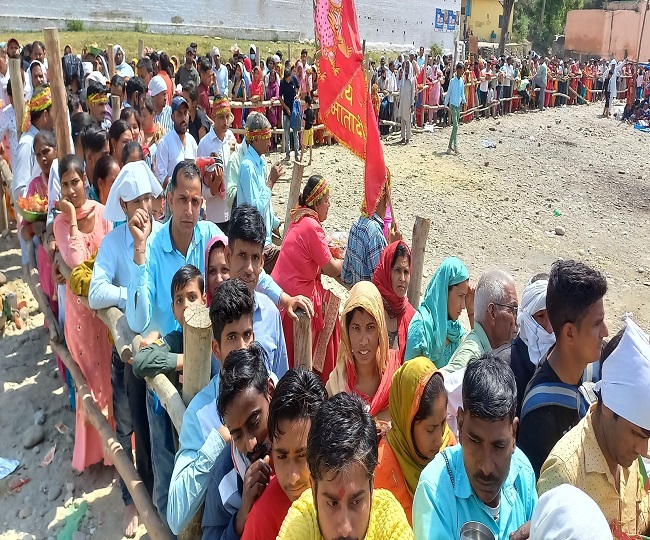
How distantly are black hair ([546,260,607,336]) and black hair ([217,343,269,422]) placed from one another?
121cm

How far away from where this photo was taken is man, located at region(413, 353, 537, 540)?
202 cm

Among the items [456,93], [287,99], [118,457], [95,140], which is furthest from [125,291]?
[456,93]

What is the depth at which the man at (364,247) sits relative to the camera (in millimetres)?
4449

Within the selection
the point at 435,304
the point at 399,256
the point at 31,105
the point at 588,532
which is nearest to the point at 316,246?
the point at 399,256

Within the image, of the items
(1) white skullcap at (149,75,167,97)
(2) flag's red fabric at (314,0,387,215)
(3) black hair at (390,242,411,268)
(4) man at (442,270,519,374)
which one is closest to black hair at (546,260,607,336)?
(4) man at (442,270,519,374)

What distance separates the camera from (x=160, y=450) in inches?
125

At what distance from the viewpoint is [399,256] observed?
12.7 feet

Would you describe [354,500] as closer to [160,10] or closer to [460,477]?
[460,477]

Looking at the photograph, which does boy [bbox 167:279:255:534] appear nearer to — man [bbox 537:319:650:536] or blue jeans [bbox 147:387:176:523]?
blue jeans [bbox 147:387:176:523]

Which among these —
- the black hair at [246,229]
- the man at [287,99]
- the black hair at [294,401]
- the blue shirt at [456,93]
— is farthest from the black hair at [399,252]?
the blue shirt at [456,93]

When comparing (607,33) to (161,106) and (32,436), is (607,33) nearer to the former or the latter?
(161,106)

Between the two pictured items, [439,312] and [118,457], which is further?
[439,312]

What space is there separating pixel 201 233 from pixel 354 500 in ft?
7.53

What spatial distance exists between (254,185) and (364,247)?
1.45 meters
